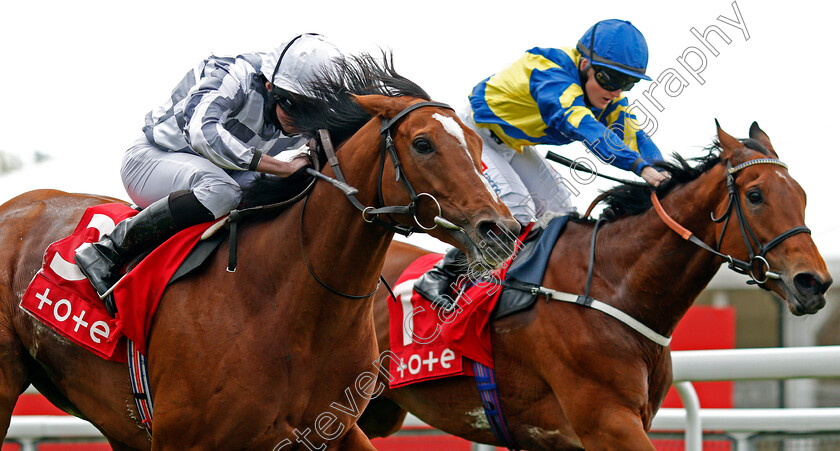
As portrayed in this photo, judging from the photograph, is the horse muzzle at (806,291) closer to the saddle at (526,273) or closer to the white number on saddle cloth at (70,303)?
the saddle at (526,273)

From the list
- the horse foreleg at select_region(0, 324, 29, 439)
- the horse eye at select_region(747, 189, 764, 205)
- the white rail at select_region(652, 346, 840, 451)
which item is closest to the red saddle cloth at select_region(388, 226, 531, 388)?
the white rail at select_region(652, 346, 840, 451)

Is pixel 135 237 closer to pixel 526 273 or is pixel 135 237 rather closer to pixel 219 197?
pixel 219 197

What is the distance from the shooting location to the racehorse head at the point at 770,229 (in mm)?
3357

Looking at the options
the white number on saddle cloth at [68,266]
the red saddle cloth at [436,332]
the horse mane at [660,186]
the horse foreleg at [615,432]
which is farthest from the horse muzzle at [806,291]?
the white number on saddle cloth at [68,266]

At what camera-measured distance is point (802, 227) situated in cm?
344

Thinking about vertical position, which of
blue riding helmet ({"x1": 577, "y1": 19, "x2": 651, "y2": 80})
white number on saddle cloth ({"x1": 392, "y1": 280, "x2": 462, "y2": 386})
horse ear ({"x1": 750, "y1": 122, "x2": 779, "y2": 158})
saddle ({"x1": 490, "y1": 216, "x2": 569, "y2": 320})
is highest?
blue riding helmet ({"x1": 577, "y1": 19, "x2": 651, "y2": 80})

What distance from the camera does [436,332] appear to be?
4.15 metres

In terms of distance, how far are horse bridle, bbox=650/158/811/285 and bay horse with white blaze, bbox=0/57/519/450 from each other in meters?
1.37

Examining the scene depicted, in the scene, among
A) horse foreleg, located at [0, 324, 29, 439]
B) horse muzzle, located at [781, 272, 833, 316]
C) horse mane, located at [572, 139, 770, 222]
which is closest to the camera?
horse muzzle, located at [781, 272, 833, 316]

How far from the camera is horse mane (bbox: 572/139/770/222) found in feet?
12.5

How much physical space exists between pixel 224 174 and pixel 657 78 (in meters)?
2.13

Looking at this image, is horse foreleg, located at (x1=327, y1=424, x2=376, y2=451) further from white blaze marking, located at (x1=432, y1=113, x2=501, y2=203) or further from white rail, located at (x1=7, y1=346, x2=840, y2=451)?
white rail, located at (x1=7, y1=346, x2=840, y2=451)

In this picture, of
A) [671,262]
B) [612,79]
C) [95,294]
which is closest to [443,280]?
[671,262]

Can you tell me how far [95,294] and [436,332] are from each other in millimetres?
1548
